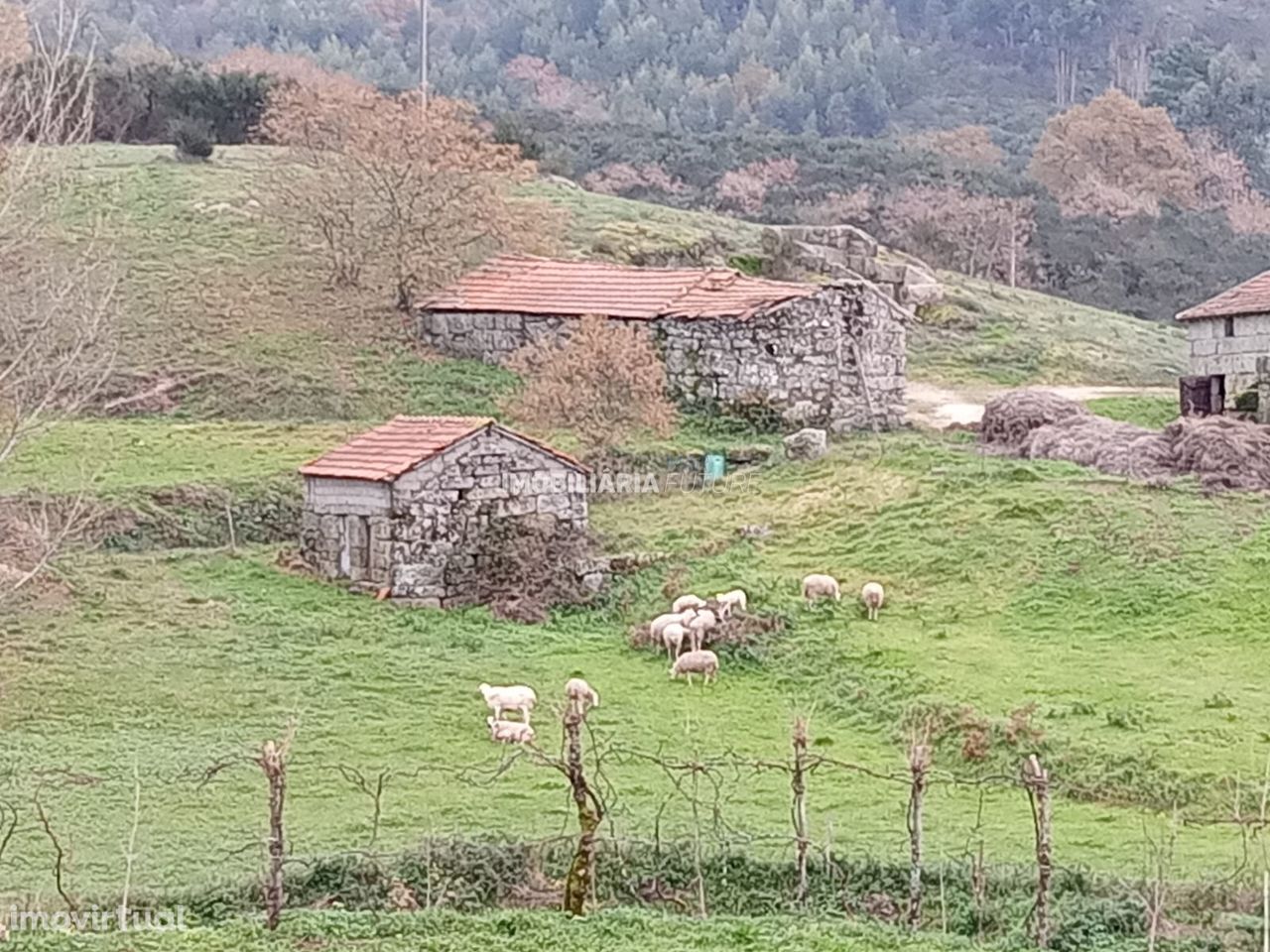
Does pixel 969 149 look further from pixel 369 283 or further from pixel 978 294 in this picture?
pixel 369 283

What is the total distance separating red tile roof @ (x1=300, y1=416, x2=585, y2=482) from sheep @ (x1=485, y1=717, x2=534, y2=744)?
7.41 meters

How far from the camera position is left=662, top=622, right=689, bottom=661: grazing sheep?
24.2m

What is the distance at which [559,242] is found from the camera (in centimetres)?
4788

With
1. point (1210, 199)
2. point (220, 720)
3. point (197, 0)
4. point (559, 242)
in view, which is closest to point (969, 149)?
point (1210, 199)

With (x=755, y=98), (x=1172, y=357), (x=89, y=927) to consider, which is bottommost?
(x=89, y=927)

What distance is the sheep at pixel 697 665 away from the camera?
23438 millimetres

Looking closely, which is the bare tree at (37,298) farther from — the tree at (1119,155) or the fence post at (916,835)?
the tree at (1119,155)

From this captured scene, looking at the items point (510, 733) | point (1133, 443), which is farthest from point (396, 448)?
point (1133, 443)

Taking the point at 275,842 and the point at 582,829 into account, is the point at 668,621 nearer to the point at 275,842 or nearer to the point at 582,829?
the point at 582,829

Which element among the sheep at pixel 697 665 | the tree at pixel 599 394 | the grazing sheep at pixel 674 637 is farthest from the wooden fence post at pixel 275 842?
the tree at pixel 599 394

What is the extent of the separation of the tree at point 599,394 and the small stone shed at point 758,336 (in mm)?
3262

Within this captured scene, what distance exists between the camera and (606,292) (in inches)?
1596

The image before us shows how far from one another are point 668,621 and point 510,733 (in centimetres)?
450

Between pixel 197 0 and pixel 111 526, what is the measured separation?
113 m
